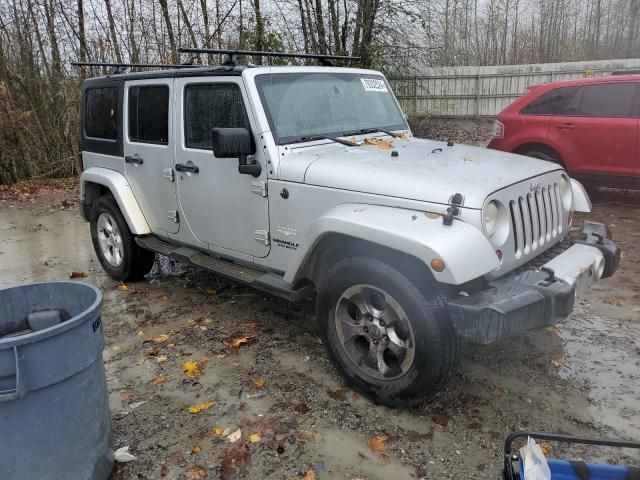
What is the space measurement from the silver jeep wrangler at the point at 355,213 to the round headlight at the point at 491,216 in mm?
11

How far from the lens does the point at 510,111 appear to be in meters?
8.22

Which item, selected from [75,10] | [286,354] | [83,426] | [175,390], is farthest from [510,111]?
[75,10]

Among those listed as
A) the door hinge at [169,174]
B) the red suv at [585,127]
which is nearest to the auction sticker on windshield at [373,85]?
the door hinge at [169,174]

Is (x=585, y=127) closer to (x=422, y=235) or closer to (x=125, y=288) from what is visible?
(x=422, y=235)

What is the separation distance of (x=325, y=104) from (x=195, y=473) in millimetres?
2734

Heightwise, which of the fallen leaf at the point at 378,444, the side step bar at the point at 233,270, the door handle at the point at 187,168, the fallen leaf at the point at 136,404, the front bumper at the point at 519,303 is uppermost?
the door handle at the point at 187,168

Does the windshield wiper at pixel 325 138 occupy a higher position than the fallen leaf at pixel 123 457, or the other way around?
the windshield wiper at pixel 325 138

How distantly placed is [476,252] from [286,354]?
1.80 meters

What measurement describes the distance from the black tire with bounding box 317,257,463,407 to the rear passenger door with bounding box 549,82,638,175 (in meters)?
5.56

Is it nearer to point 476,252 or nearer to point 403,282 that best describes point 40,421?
point 403,282

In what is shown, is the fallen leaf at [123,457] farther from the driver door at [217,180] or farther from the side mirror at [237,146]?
the side mirror at [237,146]

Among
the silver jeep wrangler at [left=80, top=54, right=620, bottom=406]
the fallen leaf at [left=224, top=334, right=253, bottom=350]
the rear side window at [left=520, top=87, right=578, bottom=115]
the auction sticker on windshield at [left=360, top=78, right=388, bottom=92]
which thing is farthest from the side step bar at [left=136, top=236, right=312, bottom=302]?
the rear side window at [left=520, top=87, right=578, bottom=115]

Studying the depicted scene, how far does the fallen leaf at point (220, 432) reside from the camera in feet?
10.2

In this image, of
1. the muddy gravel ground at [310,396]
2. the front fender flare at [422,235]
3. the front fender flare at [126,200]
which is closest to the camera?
the front fender flare at [422,235]
